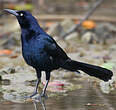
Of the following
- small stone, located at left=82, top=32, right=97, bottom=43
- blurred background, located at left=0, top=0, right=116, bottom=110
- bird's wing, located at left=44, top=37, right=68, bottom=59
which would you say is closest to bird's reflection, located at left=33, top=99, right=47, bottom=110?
blurred background, located at left=0, top=0, right=116, bottom=110

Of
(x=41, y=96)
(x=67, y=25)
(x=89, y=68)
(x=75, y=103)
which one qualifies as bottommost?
(x=75, y=103)

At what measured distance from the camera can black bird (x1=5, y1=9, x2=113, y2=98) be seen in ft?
17.7

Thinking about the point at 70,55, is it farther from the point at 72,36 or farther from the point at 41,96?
the point at 41,96

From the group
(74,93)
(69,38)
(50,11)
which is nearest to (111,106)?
(74,93)

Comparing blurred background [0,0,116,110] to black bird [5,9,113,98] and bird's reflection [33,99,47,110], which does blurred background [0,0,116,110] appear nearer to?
bird's reflection [33,99,47,110]

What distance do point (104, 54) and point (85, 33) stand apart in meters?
2.40

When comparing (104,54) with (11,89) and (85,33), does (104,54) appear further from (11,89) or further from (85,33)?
(11,89)

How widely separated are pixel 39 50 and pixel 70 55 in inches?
130

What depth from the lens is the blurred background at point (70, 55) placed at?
17.2ft

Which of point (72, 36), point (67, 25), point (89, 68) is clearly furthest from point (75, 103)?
point (67, 25)

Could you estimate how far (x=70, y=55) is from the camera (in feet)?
28.5

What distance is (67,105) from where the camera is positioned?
5016 mm

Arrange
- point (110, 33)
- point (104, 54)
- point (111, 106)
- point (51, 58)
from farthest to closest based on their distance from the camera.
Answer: point (110, 33) → point (104, 54) → point (51, 58) → point (111, 106)

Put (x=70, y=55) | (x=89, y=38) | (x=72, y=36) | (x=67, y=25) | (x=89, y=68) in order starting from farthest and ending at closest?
(x=67, y=25) → (x=72, y=36) → (x=89, y=38) → (x=70, y=55) → (x=89, y=68)
